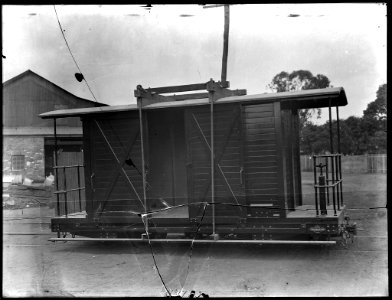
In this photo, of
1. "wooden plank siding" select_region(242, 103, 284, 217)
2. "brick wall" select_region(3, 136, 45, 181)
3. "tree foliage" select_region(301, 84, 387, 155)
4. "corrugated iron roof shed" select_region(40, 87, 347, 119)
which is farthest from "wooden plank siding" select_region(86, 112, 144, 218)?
"tree foliage" select_region(301, 84, 387, 155)

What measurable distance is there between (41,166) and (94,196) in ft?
19.0

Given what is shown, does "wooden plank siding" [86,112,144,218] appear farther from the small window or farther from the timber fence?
the timber fence

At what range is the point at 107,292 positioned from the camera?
228 inches

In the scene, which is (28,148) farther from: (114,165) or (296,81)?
(296,81)

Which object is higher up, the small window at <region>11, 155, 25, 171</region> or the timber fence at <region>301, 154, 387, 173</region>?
the small window at <region>11, 155, 25, 171</region>

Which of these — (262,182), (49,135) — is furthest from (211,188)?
(49,135)

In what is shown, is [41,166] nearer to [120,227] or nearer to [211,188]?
[120,227]

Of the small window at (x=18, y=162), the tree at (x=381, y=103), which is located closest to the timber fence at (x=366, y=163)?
the tree at (x=381, y=103)

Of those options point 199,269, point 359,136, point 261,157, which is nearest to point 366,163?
point 359,136

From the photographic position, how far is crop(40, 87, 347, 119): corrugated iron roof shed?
690 centimetres

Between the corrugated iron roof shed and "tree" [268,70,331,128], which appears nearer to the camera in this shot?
the corrugated iron roof shed

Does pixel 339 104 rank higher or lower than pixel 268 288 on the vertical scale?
higher

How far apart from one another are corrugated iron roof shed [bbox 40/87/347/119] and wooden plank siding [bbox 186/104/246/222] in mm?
208

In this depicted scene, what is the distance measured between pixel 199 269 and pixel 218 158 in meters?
2.10
